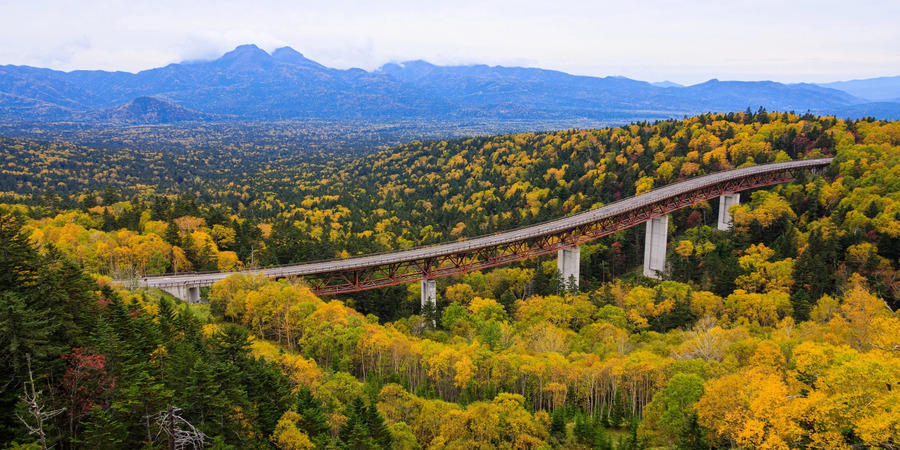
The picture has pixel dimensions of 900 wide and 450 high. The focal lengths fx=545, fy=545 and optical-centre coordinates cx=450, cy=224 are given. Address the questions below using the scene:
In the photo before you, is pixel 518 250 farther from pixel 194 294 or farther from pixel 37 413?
pixel 37 413

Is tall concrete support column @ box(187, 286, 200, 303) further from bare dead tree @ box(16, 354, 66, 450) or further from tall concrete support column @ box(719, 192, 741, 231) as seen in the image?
tall concrete support column @ box(719, 192, 741, 231)

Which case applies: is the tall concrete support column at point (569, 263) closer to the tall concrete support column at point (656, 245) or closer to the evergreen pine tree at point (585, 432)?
the tall concrete support column at point (656, 245)

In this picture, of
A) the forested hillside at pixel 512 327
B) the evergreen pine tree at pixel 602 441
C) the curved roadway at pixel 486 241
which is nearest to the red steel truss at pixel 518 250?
the curved roadway at pixel 486 241

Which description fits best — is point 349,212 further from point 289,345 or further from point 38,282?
point 38,282

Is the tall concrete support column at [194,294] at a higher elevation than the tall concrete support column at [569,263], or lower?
higher

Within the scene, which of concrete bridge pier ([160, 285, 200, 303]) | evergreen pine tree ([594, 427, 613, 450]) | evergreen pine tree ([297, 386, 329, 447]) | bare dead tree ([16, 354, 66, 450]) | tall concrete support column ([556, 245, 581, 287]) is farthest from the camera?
tall concrete support column ([556, 245, 581, 287])

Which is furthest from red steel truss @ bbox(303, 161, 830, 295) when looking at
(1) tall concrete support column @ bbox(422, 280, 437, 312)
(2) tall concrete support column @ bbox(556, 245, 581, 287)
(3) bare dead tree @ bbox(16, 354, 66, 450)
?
(3) bare dead tree @ bbox(16, 354, 66, 450)
